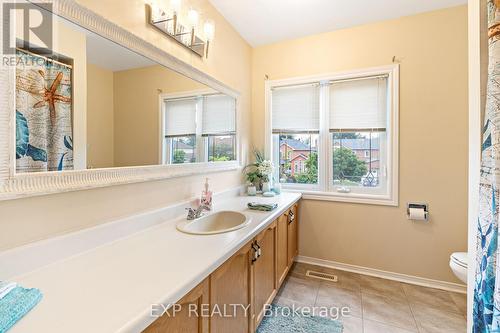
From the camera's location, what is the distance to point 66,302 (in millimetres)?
682

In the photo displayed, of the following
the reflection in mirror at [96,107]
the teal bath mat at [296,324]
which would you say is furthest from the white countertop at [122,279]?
the teal bath mat at [296,324]

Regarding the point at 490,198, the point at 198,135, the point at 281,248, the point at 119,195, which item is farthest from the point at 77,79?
the point at 281,248

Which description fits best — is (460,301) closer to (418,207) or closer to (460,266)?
(460,266)

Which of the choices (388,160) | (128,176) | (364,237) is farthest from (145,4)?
(364,237)

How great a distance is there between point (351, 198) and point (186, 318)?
6.75 ft

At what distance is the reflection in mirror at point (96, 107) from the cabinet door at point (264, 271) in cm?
82

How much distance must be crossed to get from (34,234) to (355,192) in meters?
2.53

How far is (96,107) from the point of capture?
3.73 ft

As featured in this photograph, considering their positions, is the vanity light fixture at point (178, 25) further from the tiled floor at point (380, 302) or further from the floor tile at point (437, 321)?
the floor tile at point (437, 321)

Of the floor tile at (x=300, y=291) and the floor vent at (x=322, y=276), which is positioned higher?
Answer: the floor vent at (x=322, y=276)

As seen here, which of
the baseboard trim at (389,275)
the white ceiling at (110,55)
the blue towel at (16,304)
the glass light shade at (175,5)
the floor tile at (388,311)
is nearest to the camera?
the blue towel at (16,304)

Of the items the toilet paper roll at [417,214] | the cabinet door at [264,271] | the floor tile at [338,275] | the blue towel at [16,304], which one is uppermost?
the blue towel at [16,304]

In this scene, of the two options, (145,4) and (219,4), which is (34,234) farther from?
(219,4)

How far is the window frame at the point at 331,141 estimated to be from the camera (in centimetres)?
224
